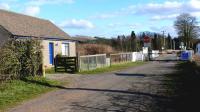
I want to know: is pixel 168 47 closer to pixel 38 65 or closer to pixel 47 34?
pixel 47 34

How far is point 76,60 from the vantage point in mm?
29078

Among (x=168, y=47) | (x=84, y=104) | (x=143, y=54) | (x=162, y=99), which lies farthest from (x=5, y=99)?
(x=168, y=47)

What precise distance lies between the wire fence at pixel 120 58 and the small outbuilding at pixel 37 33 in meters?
4.80

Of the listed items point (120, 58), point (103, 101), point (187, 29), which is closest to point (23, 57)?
point (103, 101)

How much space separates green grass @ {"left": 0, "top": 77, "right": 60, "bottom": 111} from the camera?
14.4m

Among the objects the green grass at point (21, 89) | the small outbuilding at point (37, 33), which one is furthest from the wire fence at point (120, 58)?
the green grass at point (21, 89)

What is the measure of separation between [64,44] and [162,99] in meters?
25.7

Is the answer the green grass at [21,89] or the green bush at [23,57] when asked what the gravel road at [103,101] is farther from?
the green bush at [23,57]

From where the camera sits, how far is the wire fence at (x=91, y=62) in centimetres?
3008

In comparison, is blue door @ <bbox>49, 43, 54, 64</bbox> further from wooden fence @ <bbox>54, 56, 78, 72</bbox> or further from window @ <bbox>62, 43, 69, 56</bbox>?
wooden fence @ <bbox>54, 56, 78, 72</bbox>

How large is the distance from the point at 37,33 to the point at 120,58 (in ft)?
50.9

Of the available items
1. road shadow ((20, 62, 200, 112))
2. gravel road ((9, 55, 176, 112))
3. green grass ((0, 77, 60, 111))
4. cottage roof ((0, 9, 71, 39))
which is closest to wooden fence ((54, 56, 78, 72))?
cottage roof ((0, 9, 71, 39))

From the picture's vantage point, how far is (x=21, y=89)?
17.2 metres

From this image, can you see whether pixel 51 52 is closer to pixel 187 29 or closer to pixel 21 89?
pixel 21 89
